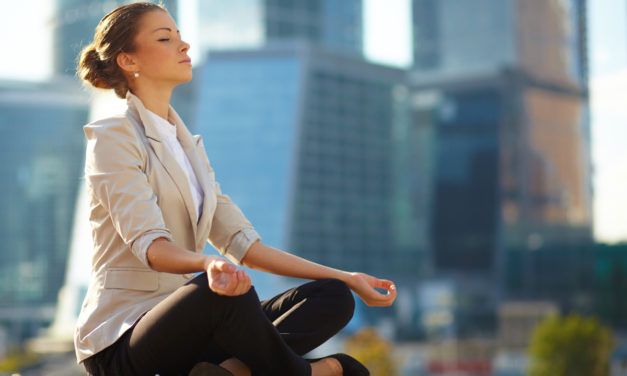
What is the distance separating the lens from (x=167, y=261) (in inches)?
112

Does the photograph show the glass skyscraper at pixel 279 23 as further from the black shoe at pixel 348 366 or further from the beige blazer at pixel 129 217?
the black shoe at pixel 348 366

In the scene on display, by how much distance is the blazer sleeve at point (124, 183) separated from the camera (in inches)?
114

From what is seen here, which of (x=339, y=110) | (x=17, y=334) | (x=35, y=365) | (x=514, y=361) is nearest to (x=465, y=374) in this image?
(x=514, y=361)

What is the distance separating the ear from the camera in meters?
3.33

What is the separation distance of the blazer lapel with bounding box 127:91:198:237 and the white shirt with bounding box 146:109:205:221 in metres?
0.03

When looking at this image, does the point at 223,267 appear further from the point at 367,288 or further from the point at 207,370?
the point at 367,288

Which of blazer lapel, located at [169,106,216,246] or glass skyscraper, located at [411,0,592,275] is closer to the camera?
blazer lapel, located at [169,106,216,246]

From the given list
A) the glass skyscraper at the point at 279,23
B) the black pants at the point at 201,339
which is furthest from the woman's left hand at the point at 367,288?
the glass skyscraper at the point at 279,23

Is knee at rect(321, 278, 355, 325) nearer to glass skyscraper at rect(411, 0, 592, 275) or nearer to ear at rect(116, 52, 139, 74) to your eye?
ear at rect(116, 52, 139, 74)

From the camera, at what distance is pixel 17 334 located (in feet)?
304

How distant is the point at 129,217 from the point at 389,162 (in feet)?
286

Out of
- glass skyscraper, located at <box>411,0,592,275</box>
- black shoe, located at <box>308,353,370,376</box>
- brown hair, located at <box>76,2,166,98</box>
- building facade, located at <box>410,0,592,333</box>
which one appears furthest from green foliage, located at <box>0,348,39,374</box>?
glass skyscraper, located at <box>411,0,592,275</box>

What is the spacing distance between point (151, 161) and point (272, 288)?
70032 millimetres

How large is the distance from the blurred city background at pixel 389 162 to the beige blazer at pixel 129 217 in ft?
217
